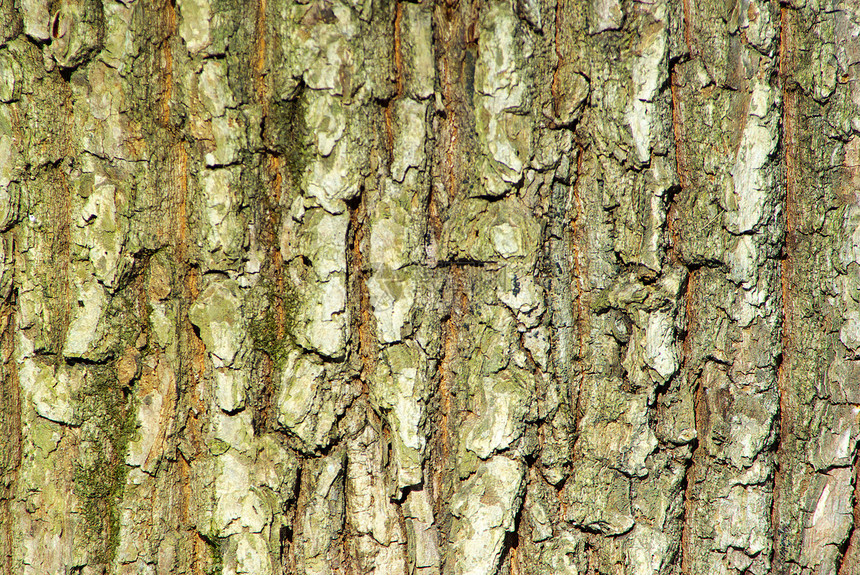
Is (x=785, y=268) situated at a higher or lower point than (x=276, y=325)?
higher

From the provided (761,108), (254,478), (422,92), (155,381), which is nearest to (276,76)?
(422,92)

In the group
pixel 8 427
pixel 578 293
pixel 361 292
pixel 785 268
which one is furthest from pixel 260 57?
pixel 785 268

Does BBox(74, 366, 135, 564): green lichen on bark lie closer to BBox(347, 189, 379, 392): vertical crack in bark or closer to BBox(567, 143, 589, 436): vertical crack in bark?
BBox(347, 189, 379, 392): vertical crack in bark

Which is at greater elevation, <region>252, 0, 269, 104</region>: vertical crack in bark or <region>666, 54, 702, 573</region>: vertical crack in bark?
<region>252, 0, 269, 104</region>: vertical crack in bark

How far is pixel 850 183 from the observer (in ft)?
4.95

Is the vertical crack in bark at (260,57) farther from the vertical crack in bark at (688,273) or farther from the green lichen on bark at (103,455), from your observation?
the vertical crack in bark at (688,273)

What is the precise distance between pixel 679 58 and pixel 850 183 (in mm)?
546

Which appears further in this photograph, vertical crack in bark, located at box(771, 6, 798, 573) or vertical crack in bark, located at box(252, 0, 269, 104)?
vertical crack in bark, located at box(771, 6, 798, 573)

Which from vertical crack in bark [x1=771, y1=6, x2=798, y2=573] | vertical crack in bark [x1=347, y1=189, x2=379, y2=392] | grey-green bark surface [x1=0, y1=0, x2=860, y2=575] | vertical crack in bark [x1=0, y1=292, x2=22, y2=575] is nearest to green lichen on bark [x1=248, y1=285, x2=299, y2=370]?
grey-green bark surface [x1=0, y1=0, x2=860, y2=575]

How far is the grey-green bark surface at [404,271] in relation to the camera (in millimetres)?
1376

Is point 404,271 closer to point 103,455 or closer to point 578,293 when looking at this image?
point 578,293

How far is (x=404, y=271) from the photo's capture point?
4.60 feet

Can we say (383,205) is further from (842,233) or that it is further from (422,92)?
(842,233)

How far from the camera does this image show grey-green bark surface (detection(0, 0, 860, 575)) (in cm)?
138
